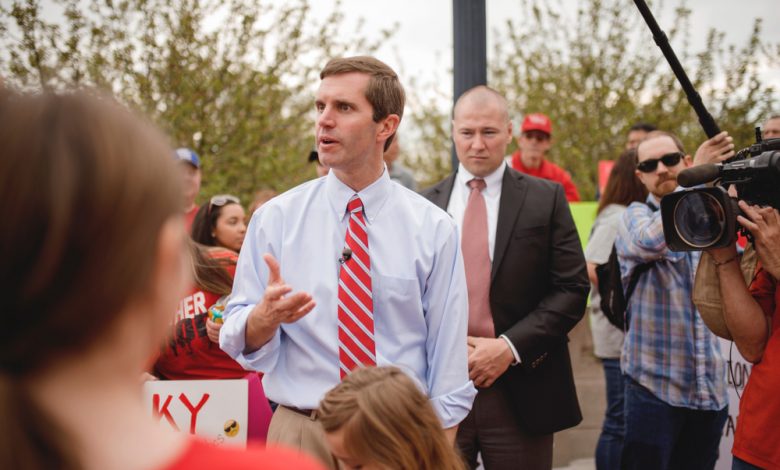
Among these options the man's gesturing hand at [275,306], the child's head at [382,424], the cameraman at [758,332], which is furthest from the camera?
the cameraman at [758,332]

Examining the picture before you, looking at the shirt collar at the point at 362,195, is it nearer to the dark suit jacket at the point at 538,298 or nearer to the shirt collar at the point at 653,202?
the dark suit jacket at the point at 538,298

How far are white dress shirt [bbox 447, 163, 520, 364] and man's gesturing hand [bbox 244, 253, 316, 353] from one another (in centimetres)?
155

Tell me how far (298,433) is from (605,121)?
10.3 m

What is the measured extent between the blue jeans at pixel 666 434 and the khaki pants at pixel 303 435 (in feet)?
6.79

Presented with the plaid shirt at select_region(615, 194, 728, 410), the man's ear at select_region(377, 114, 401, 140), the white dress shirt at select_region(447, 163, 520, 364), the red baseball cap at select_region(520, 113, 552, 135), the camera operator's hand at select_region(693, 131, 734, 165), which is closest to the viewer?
the man's ear at select_region(377, 114, 401, 140)

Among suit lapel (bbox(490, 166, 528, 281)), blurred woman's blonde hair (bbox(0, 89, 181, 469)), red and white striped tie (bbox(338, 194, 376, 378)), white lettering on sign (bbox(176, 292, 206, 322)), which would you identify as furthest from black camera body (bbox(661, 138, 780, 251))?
blurred woman's blonde hair (bbox(0, 89, 181, 469))

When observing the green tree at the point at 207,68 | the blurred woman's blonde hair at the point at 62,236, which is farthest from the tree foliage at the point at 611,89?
the blurred woman's blonde hair at the point at 62,236

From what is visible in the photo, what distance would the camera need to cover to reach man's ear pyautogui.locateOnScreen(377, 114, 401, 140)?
3182 millimetres

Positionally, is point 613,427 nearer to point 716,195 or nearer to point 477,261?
point 477,261

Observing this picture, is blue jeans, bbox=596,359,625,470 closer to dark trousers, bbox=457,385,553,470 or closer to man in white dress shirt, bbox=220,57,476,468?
dark trousers, bbox=457,385,553,470

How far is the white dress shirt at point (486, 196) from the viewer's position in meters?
3.94

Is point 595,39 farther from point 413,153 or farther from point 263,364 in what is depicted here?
point 263,364

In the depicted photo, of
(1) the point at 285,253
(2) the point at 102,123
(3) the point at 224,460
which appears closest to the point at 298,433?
(1) the point at 285,253

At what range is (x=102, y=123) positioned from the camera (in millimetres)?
889
